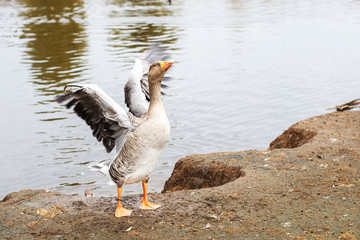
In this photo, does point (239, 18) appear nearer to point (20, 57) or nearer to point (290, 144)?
point (20, 57)

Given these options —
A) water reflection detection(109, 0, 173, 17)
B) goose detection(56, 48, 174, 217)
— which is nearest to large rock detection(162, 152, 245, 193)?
goose detection(56, 48, 174, 217)

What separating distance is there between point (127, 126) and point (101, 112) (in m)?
0.40

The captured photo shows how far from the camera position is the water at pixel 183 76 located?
13.1 m

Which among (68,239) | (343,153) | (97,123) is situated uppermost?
(97,123)

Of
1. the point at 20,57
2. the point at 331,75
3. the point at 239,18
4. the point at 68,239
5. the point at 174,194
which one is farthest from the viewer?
the point at 239,18

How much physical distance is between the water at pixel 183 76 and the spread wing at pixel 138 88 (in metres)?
3.57

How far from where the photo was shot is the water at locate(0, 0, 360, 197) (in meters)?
13.1

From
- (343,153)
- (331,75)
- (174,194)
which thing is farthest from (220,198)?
(331,75)

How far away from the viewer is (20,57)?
2509 cm

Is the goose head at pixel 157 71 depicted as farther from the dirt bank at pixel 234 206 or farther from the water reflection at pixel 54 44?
the water reflection at pixel 54 44

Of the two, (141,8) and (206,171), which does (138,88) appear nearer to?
(206,171)

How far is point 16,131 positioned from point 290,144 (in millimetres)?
8059

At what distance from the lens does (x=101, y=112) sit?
6.77 metres

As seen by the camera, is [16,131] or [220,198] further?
[16,131]
